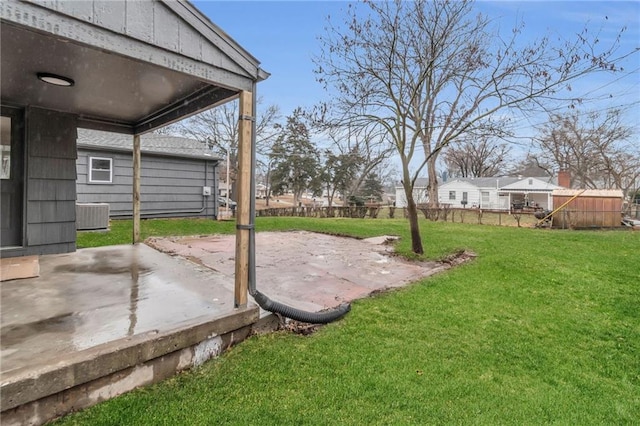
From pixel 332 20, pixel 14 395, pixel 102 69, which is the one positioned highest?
pixel 332 20

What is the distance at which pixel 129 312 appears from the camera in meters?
2.78

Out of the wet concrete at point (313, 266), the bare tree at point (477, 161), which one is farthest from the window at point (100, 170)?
the bare tree at point (477, 161)

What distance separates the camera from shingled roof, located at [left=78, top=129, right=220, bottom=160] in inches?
377

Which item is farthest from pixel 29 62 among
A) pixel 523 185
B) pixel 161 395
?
pixel 523 185

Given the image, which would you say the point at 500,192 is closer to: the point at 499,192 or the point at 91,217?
the point at 499,192

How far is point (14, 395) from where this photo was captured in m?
1.70

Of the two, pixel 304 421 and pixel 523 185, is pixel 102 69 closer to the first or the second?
pixel 304 421

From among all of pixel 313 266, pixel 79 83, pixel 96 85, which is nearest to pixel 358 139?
pixel 313 266

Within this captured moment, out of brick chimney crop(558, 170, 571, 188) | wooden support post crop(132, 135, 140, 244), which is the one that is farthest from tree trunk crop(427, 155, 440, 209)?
wooden support post crop(132, 135, 140, 244)

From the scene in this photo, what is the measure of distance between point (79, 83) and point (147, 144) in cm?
782

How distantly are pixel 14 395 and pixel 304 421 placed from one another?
144cm

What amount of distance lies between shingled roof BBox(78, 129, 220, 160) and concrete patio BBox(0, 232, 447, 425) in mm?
5262

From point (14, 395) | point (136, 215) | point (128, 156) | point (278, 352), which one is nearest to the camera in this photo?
point (14, 395)

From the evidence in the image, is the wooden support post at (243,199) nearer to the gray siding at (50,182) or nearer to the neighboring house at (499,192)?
the gray siding at (50,182)
